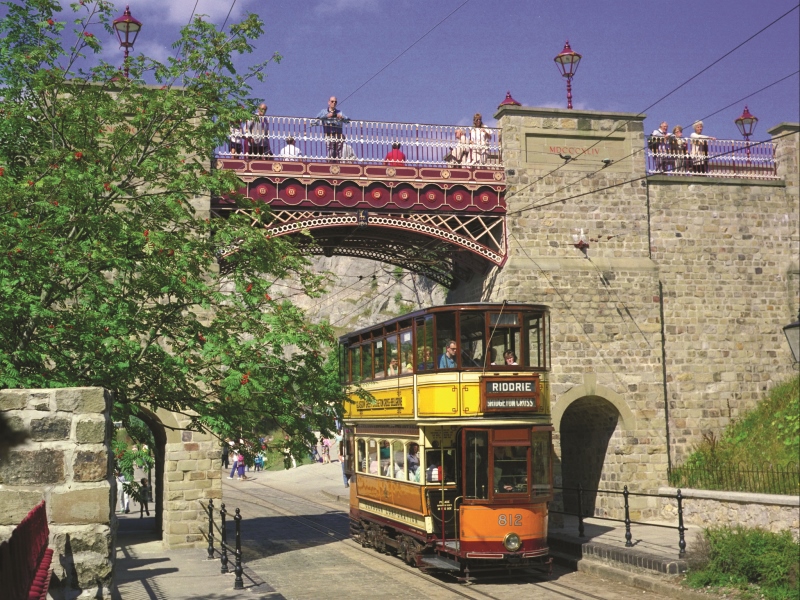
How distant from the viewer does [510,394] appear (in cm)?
1617

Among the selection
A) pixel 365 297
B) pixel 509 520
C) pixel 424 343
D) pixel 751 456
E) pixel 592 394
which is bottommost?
pixel 509 520

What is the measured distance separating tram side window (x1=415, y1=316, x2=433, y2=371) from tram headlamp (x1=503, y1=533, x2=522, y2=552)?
3.06 meters

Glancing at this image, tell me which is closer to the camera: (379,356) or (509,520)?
(509,520)

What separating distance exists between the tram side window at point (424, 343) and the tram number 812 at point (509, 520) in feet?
9.02

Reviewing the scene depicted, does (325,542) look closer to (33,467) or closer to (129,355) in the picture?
(129,355)

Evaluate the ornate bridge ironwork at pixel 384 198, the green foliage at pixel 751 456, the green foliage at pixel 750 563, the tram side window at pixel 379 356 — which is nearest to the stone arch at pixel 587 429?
the green foliage at pixel 751 456

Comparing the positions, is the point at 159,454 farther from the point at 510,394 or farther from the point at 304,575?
the point at 510,394

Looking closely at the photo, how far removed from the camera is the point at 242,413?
12.3 m

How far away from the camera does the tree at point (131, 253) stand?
36.2ft

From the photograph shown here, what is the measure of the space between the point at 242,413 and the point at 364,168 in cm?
1191

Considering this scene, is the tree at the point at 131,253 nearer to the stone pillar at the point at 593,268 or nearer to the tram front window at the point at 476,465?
the tram front window at the point at 476,465

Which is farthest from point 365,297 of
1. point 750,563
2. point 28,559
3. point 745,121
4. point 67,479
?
point 28,559

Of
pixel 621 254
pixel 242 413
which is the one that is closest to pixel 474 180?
pixel 621 254

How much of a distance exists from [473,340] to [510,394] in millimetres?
1141
